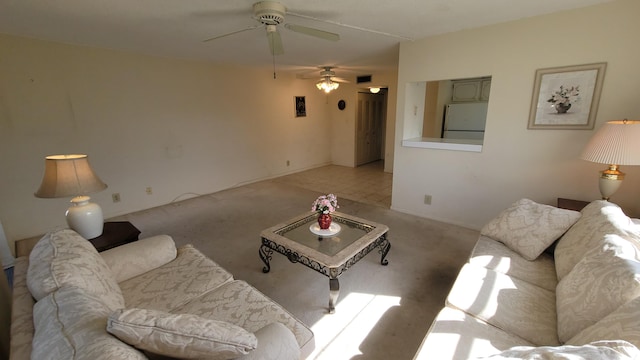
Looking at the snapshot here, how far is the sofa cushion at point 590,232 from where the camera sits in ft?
4.56

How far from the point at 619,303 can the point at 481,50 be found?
2.52 meters

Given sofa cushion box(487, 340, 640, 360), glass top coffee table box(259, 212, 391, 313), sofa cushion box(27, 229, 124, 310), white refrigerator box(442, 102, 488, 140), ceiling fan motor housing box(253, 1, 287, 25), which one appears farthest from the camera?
white refrigerator box(442, 102, 488, 140)

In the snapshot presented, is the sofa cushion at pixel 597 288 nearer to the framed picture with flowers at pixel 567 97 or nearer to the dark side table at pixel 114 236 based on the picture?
the framed picture with flowers at pixel 567 97

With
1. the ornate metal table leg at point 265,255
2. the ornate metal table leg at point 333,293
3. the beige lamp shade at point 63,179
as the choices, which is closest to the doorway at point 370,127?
the ornate metal table leg at point 265,255

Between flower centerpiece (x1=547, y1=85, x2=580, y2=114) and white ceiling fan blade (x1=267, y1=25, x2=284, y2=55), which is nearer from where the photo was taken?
white ceiling fan blade (x1=267, y1=25, x2=284, y2=55)

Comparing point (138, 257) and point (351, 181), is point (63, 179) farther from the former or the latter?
point (351, 181)

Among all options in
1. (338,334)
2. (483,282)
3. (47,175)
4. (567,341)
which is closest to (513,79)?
(483,282)

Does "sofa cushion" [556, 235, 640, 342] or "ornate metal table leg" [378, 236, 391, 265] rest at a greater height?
"sofa cushion" [556, 235, 640, 342]

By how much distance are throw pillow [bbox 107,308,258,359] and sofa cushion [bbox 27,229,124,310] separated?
1.51ft

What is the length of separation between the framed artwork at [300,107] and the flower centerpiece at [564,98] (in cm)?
446

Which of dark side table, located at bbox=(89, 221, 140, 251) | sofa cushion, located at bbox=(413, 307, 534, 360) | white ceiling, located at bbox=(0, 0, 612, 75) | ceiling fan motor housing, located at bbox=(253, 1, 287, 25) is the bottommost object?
sofa cushion, located at bbox=(413, 307, 534, 360)

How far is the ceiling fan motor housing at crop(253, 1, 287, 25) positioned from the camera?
200 centimetres

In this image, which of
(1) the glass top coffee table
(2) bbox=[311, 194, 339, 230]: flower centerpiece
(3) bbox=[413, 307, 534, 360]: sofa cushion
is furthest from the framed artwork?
(3) bbox=[413, 307, 534, 360]: sofa cushion

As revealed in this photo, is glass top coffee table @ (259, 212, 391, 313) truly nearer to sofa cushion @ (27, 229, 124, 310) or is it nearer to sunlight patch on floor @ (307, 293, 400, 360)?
sunlight patch on floor @ (307, 293, 400, 360)
